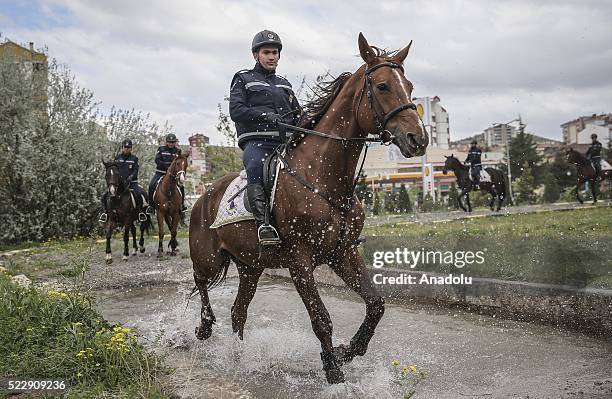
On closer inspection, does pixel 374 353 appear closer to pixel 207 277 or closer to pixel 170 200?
pixel 207 277

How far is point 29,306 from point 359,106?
410cm

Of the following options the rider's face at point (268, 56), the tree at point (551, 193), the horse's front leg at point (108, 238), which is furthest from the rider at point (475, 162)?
the rider's face at point (268, 56)

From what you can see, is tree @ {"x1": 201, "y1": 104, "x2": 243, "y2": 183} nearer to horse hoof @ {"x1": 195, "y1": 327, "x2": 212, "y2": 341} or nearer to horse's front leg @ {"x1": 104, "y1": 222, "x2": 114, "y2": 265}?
horse's front leg @ {"x1": 104, "y1": 222, "x2": 114, "y2": 265}

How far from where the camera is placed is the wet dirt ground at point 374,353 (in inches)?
171

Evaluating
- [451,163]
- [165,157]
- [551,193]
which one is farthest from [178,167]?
[551,193]

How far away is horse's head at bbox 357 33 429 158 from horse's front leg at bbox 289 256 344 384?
4.53ft

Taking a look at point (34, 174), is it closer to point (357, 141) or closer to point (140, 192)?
point (140, 192)

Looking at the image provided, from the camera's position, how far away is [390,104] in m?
4.38

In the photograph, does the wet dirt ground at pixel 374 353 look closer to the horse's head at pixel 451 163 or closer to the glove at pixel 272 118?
the glove at pixel 272 118

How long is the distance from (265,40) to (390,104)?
183cm

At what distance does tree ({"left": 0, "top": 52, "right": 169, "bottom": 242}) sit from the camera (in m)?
20.0

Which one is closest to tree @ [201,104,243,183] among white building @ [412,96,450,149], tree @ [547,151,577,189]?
tree @ [547,151,577,189]

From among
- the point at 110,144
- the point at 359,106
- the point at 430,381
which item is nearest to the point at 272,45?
the point at 359,106

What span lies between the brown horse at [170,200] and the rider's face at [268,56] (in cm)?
876
